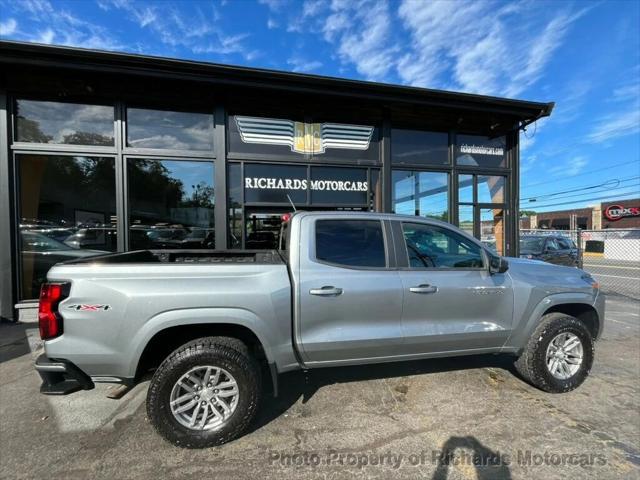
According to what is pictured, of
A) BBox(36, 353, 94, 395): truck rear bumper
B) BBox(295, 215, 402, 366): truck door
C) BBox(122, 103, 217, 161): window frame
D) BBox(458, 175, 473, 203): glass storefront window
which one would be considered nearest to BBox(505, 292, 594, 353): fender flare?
BBox(295, 215, 402, 366): truck door

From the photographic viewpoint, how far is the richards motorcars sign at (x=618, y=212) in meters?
34.7

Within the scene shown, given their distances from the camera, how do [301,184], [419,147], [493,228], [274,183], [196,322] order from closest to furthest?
[196,322]
[274,183]
[301,184]
[419,147]
[493,228]

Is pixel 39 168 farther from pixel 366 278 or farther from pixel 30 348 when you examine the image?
pixel 366 278

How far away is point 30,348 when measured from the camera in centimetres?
473

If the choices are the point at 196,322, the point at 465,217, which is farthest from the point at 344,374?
the point at 465,217

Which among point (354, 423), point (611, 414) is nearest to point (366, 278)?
point (354, 423)

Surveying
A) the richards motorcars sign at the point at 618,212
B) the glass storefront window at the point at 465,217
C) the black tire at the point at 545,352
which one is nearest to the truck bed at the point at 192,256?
the black tire at the point at 545,352

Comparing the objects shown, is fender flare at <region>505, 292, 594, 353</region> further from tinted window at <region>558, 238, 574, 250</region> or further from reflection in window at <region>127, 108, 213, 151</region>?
tinted window at <region>558, 238, 574, 250</region>

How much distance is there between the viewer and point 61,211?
252 inches

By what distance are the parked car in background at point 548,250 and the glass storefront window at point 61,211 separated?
A: 1167 cm

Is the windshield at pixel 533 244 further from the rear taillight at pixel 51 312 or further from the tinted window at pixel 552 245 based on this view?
the rear taillight at pixel 51 312

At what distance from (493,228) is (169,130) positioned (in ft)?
Answer: 26.6

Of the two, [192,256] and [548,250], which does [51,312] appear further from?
[548,250]

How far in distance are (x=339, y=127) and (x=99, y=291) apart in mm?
6215
